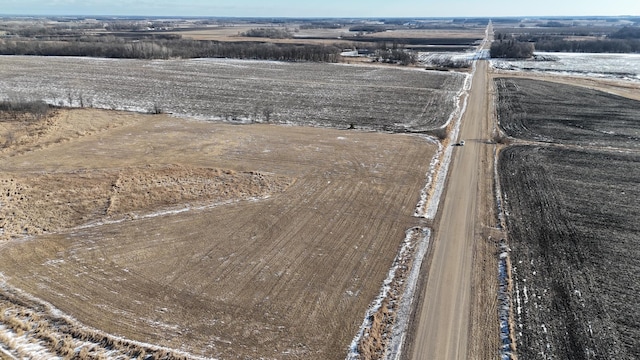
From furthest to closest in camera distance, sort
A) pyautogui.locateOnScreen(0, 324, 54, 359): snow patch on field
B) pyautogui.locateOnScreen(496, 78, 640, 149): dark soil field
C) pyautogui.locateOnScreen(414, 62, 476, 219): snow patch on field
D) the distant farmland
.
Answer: pyautogui.locateOnScreen(496, 78, 640, 149): dark soil field
pyautogui.locateOnScreen(414, 62, 476, 219): snow patch on field
the distant farmland
pyautogui.locateOnScreen(0, 324, 54, 359): snow patch on field

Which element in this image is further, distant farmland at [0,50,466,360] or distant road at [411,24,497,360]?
distant farmland at [0,50,466,360]

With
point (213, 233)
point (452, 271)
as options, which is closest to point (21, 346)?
point (213, 233)

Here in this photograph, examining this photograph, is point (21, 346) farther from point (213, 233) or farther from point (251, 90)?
point (251, 90)

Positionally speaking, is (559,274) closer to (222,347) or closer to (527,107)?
(222,347)

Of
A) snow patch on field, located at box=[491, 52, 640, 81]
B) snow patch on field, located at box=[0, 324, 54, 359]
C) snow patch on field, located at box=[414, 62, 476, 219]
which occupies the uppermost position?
snow patch on field, located at box=[491, 52, 640, 81]

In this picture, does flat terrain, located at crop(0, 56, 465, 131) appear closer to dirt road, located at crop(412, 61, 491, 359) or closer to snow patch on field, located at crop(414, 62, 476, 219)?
snow patch on field, located at crop(414, 62, 476, 219)

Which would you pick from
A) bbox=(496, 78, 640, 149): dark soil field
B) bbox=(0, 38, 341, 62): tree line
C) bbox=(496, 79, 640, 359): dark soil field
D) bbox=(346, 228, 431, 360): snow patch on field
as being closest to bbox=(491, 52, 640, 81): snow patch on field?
bbox=(496, 78, 640, 149): dark soil field

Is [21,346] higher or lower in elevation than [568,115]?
lower
